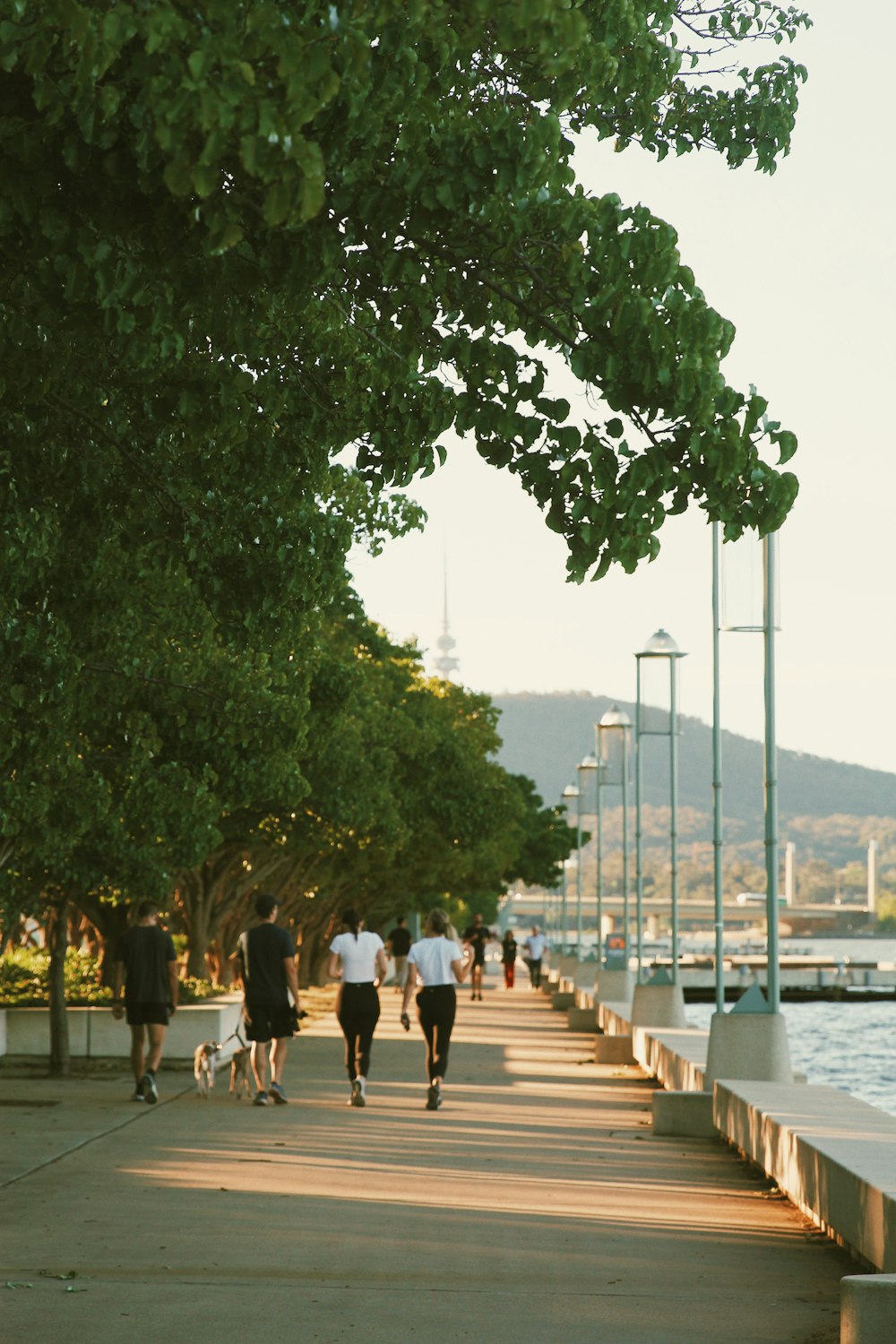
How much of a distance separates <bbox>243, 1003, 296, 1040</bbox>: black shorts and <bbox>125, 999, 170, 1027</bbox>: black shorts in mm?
758

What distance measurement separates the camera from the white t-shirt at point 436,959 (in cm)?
1812

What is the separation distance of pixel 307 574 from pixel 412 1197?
4.03 m

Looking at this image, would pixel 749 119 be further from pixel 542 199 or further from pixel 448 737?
pixel 448 737

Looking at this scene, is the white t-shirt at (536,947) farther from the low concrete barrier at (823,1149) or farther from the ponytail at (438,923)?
the ponytail at (438,923)

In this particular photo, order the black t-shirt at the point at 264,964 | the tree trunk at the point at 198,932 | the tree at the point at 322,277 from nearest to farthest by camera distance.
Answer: the tree at the point at 322,277
the black t-shirt at the point at 264,964
the tree trunk at the point at 198,932

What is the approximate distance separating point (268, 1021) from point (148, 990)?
3.75 feet

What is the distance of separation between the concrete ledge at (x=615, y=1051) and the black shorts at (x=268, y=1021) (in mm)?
8311

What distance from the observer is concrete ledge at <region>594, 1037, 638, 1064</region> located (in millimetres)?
25328

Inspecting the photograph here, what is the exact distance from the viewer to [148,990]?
18031mm

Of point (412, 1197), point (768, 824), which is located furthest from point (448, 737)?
point (412, 1197)

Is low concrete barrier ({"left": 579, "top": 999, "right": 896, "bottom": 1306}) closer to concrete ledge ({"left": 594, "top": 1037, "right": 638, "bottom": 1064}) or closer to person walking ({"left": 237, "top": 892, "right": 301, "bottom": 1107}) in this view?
person walking ({"left": 237, "top": 892, "right": 301, "bottom": 1107})

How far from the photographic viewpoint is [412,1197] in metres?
11.8

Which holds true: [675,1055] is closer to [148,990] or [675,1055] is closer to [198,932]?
[148,990]

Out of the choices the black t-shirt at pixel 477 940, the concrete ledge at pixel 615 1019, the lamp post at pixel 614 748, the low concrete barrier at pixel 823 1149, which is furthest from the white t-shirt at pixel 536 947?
the low concrete barrier at pixel 823 1149
